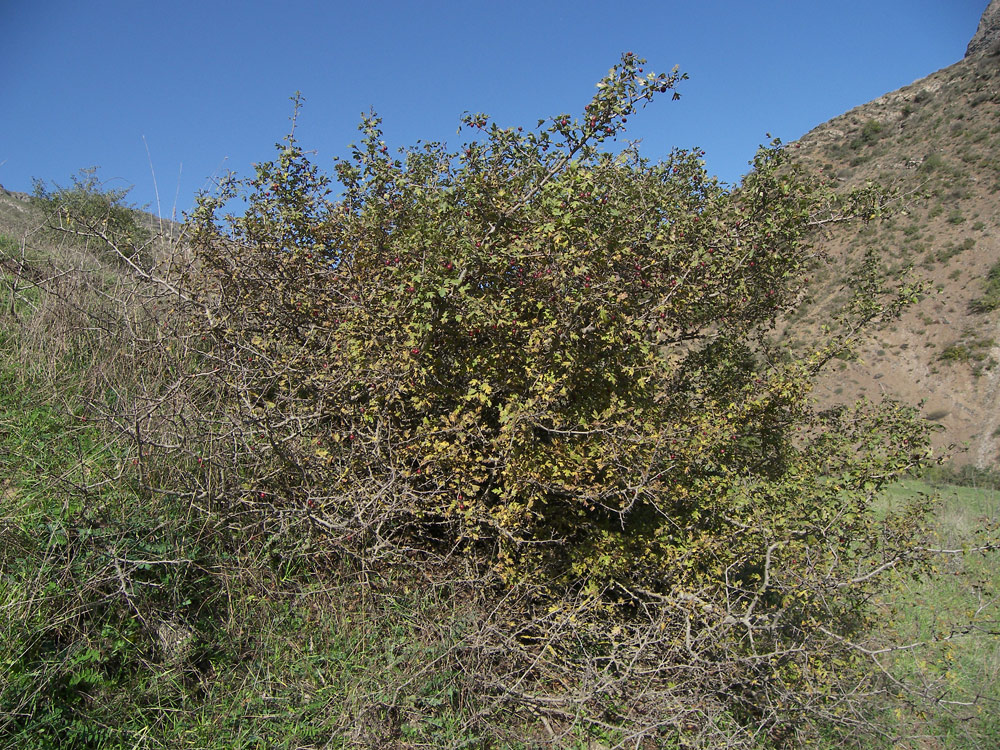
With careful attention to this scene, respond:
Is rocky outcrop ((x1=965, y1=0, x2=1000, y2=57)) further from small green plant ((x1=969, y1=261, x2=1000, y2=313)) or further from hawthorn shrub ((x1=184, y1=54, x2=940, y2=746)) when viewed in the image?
hawthorn shrub ((x1=184, y1=54, x2=940, y2=746))

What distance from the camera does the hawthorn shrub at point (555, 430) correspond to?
11.2ft

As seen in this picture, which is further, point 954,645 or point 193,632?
point 954,645

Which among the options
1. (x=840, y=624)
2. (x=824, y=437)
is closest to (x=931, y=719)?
(x=840, y=624)

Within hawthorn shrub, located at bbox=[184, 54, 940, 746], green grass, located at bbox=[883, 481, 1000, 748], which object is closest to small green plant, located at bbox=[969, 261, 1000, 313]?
green grass, located at bbox=[883, 481, 1000, 748]

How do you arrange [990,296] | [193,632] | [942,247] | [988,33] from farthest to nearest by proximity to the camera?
1. [988,33]
2. [942,247]
3. [990,296]
4. [193,632]

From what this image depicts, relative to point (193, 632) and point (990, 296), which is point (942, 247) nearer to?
point (990, 296)

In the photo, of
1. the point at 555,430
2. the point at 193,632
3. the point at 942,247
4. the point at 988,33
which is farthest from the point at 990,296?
the point at 193,632

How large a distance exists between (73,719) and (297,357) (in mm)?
2045

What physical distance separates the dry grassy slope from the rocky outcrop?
107 centimetres

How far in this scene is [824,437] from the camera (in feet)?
15.4

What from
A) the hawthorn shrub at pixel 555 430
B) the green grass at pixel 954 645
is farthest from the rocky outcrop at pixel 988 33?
the hawthorn shrub at pixel 555 430

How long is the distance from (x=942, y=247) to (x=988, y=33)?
56.8 feet

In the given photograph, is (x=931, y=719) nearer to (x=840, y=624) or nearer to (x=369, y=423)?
(x=840, y=624)

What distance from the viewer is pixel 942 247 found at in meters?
25.5
